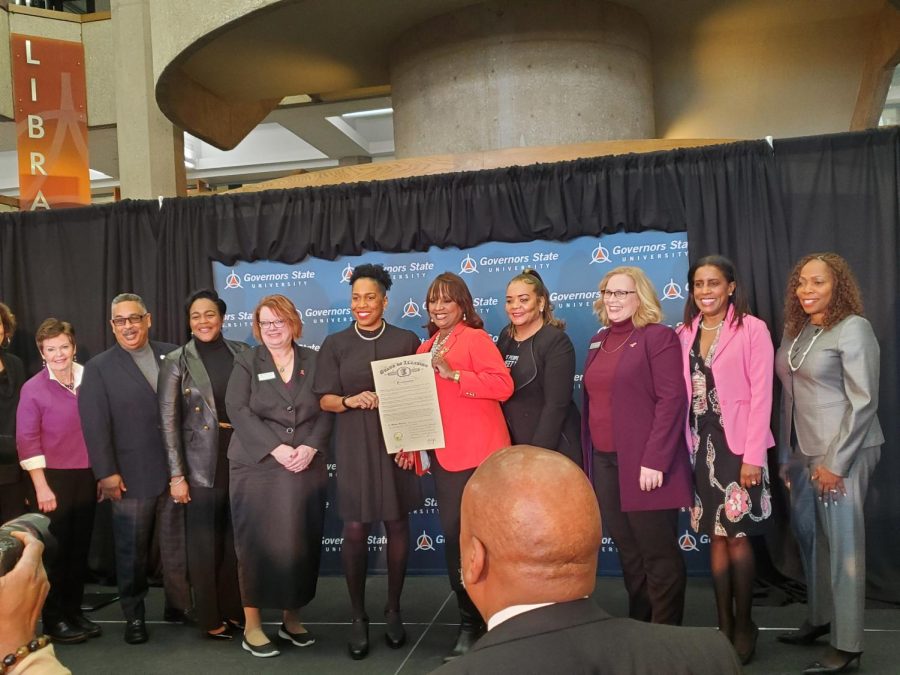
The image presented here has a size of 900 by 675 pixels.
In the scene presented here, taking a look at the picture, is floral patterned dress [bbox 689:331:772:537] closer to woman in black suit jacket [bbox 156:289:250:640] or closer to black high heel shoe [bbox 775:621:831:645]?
black high heel shoe [bbox 775:621:831:645]

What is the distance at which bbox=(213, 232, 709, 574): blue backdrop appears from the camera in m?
4.82

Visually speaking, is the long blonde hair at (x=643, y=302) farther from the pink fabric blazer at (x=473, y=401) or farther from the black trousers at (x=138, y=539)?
the black trousers at (x=138, y=539)

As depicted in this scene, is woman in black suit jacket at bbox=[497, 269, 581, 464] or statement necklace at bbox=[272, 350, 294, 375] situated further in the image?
statement necklace at bbox=[272, 350, 294, 375]

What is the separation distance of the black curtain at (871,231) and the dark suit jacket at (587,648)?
11.7ft

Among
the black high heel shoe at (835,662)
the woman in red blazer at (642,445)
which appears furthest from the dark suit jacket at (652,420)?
the black high heel shoe at (835,662)

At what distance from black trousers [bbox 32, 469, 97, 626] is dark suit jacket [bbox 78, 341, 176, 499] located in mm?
262

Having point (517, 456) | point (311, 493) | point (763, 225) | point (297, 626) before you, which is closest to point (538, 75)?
point (763, 225)

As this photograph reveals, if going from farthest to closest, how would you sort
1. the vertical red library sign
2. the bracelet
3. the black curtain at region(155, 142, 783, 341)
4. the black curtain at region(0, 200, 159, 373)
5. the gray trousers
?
the vertical red library sign < the black curtain at region(0, 200, 159, 373) < the black curtain at region(155, 142, 783, 341) < the gray trousers < the bracelet

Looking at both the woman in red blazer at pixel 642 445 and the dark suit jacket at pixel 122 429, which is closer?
→ the woman in red blazer at pixel 642 445

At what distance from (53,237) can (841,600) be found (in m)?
5.16

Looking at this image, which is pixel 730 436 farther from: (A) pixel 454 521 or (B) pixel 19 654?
(B) pixel 19 654

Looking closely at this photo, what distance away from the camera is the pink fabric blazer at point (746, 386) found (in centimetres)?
335

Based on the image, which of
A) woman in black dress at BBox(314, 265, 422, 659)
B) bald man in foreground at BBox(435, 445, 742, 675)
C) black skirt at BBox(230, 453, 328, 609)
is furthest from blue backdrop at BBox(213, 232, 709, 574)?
bald man in foreground at BBox(435, 445, 742, 675)

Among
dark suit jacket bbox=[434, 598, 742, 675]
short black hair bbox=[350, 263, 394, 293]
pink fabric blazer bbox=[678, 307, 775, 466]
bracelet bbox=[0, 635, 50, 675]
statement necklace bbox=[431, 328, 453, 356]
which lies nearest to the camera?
dark suit jacket bbox=[434, 598, 742, 675]
